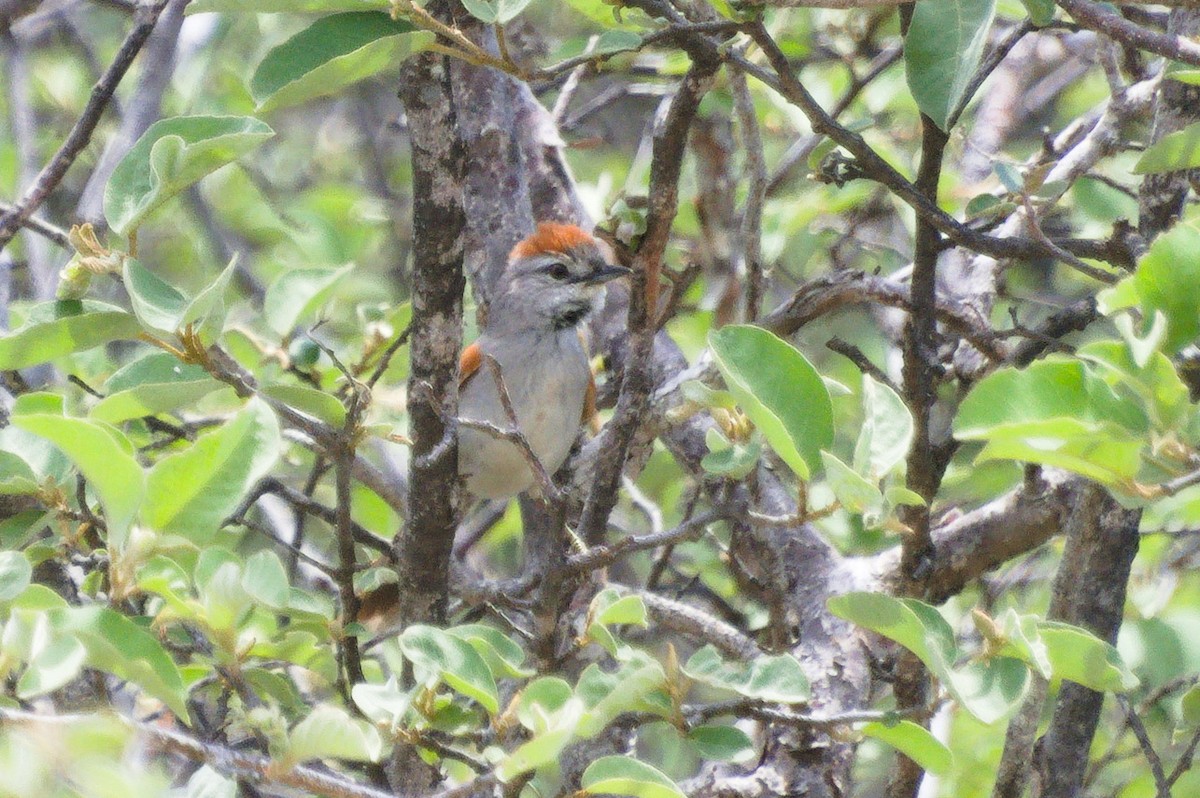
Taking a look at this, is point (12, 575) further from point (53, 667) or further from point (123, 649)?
point (53, 667)

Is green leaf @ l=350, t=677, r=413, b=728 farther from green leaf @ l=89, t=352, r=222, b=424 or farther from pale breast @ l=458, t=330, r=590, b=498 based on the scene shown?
pale breast @ l=458, t=330, r=590, b=498

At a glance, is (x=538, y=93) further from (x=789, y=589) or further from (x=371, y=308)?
(x=789, y=589)

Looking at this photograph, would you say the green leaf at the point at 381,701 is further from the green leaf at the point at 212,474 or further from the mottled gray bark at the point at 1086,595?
the mottled gray bark at the point at 1086,595

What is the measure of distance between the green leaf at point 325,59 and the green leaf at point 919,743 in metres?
1.46

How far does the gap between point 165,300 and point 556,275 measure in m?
2.88


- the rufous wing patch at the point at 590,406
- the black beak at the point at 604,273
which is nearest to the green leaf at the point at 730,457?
the rufous wing patch at the point at 590,406

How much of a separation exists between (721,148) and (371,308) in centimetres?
273

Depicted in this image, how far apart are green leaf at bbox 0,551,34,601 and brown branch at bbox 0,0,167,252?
1.56 meters

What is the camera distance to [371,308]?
400cm

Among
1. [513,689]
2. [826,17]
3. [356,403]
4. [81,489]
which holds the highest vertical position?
[826,17]

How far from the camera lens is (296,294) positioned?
3.66 meters

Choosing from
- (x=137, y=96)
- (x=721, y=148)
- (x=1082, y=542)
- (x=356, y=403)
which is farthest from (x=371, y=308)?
(x=721, y=148)

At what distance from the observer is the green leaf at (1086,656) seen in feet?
6.57

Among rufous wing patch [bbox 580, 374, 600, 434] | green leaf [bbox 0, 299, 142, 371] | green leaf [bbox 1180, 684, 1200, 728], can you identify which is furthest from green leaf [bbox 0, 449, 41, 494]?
rufous wing patch [bbox 580, 374, 600, 434]
